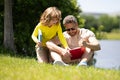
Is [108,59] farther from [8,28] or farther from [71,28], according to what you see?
[71,28]

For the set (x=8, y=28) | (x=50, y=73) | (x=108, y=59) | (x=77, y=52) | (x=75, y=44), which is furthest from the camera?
(x=108, y=59)

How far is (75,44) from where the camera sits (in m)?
11.0

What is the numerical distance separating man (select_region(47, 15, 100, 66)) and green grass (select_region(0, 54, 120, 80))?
0.69m

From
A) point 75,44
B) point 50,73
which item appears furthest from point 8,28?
point 50,73

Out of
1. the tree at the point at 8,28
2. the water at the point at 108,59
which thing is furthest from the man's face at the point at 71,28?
the tree at the point at 8,28

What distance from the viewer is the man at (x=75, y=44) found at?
1041 centimetres

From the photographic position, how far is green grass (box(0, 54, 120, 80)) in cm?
853

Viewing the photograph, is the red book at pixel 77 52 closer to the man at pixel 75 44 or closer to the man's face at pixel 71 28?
the man at pixel 75 44

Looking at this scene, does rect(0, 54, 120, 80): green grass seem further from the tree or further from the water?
the tree

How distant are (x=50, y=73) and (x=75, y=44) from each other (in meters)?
2.18

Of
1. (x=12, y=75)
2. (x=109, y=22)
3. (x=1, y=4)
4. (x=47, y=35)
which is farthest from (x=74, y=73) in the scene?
(x=109, y=22)

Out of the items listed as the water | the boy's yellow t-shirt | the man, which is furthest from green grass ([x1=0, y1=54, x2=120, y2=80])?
the water

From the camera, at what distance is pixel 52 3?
52.0 feet

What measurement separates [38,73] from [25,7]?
7.05m
